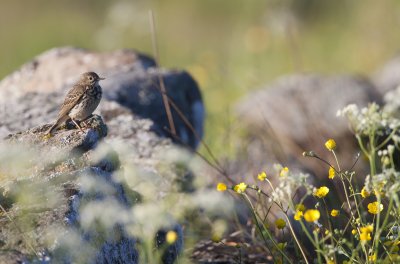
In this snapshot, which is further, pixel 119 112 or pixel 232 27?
pixel 232 27

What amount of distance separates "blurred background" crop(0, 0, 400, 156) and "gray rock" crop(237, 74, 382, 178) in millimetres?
1277

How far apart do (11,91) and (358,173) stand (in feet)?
9.52

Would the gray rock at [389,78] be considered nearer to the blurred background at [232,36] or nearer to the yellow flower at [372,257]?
the blurred background at [232,36]

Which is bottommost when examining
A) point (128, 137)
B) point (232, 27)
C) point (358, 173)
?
point (232, 27)

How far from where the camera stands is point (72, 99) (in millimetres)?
4254

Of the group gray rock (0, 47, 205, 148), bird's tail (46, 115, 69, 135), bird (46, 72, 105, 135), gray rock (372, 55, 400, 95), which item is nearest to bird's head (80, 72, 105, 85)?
bird (46, 72, 105, 135)

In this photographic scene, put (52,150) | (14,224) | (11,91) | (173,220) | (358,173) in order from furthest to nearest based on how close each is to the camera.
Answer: (358,173), (11,91), (173,220), (52,150), (14,224)

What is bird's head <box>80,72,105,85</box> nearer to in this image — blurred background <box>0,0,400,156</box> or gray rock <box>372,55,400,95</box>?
gray rock <box>372,55,400,95</box>

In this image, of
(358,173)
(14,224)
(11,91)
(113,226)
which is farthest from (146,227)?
(358,173)

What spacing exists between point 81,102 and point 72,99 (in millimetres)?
70

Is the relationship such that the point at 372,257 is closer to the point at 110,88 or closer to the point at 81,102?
the point at 81,102

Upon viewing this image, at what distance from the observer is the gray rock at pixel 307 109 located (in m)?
7.43

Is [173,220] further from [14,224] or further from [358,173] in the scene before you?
[358,173]

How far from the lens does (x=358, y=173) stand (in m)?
6.52
